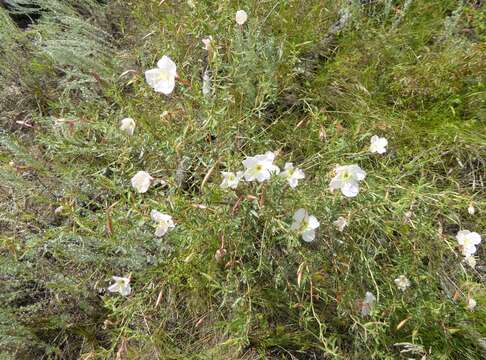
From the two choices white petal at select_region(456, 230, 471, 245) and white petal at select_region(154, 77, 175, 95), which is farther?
white petal at select_region(456, 230, 471, 245)

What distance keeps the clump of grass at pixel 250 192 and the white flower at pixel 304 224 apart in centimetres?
5

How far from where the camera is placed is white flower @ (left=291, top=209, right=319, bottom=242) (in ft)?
5.63

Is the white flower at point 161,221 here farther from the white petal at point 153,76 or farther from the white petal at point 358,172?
the white petal at point 358,172

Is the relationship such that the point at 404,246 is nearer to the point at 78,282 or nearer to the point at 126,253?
the point at 126,253

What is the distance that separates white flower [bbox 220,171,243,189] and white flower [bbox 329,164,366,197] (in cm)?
35

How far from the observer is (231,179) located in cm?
179

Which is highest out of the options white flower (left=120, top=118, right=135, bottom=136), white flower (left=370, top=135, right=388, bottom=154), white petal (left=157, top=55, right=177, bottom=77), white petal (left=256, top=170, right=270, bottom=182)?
white petal (left=157, top=55, right=177, bottom=77)

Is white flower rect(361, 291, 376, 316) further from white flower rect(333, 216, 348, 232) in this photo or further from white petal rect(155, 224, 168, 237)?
white petal rect(155, 224, 168, 237)

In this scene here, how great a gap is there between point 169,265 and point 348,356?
91 cm

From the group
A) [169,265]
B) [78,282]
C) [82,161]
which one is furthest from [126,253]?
[82,161]

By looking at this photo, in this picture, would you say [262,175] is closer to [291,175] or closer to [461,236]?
[291,175]

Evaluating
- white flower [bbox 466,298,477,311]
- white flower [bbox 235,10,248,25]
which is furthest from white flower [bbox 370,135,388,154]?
white flower [bbox 235,10,248,25]

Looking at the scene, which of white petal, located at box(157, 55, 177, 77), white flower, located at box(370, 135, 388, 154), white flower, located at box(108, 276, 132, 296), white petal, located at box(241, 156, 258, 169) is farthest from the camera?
white flower, located at box(370, 135, 388, 154)

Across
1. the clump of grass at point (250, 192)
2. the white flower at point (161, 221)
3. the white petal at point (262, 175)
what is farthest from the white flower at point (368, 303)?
the white flower at point (161, 221)
